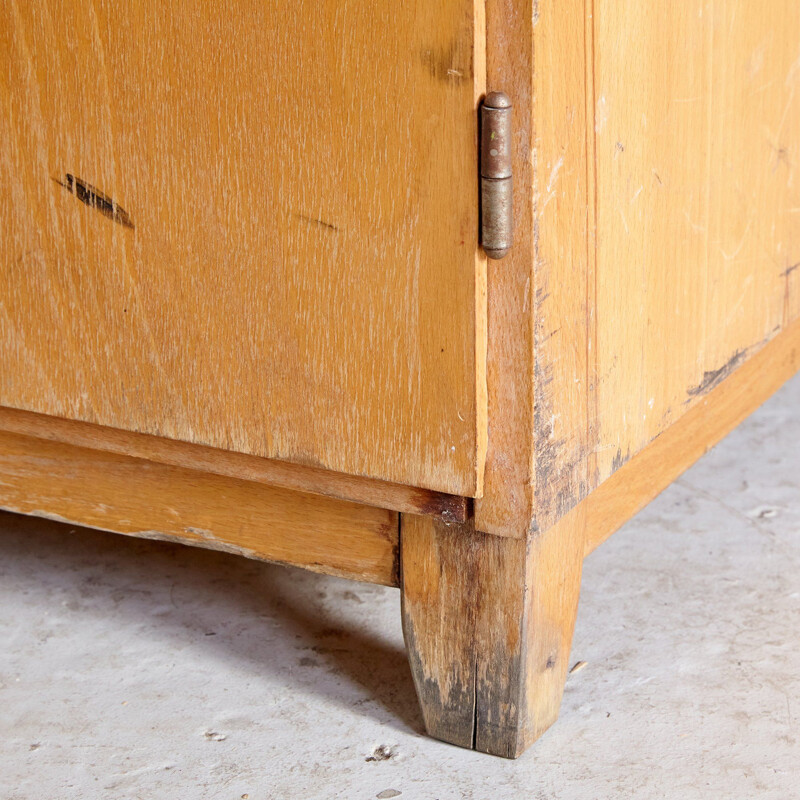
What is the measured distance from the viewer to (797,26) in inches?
54.2

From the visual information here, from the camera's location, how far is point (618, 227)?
3.36 feet

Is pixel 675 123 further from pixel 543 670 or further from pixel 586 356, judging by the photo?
pixel 543 670

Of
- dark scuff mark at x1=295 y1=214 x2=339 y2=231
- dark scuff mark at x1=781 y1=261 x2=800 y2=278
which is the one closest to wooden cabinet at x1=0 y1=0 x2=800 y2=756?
dark scuff mark at x1=295 y1=214 x2=339 y2=231

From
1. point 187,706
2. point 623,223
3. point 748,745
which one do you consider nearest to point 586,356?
point 623,223

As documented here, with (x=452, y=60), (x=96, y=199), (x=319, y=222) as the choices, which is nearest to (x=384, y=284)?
(x=319, y=222)

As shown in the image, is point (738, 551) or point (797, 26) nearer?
point (797, 26)

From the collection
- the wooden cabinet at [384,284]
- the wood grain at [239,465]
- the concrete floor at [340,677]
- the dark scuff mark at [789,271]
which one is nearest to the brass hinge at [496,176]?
the wooden cabinet at [384,284]

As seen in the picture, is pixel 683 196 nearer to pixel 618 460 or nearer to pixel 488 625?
pixel 618 460

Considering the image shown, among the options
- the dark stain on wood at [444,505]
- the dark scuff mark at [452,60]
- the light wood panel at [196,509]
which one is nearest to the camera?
the dark scuff mark at [452,60]

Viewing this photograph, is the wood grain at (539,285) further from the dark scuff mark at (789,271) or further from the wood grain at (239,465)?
the dark scuff mark at (789,271)

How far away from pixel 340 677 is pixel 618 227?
1.71 feet

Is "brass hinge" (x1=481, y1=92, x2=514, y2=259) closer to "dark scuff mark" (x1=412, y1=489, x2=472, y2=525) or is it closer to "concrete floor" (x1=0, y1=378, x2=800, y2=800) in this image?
"dark scuff mark" (x1=412, y1=489, x2=472, y2=525)

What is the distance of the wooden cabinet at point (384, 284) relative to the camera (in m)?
0.92

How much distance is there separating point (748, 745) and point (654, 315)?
1.28 feet
